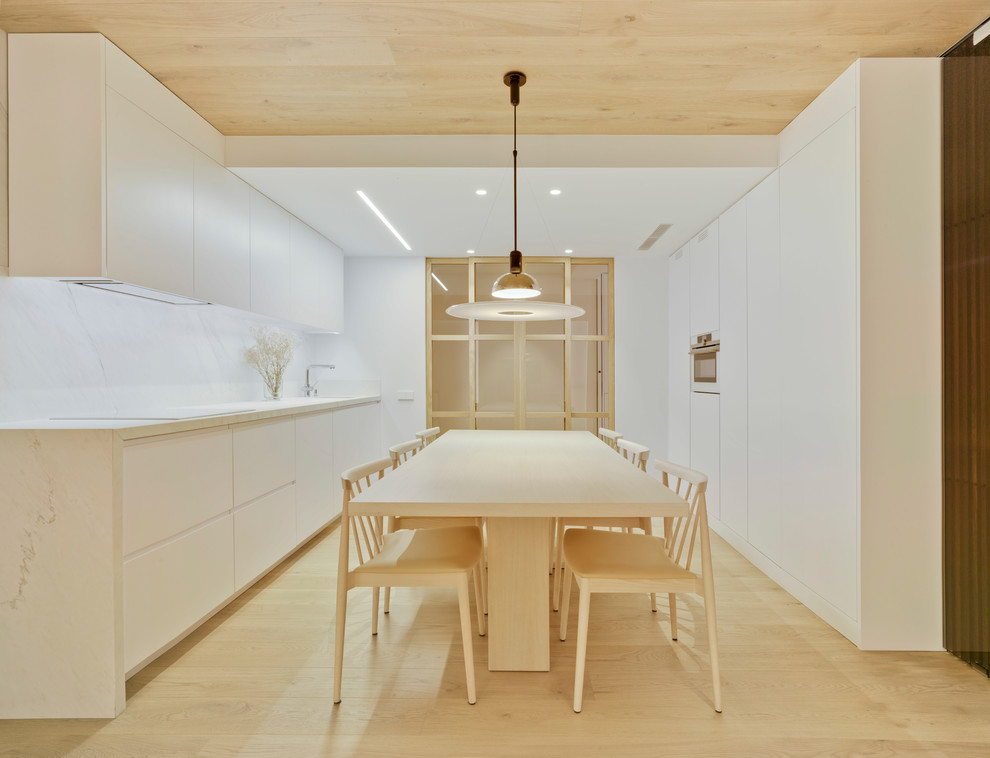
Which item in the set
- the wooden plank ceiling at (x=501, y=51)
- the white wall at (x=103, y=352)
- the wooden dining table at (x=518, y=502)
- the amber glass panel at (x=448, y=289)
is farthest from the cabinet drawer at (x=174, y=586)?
the amber glass panel at (x=448, y=289)

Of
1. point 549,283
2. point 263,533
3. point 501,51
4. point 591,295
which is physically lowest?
point 263,533

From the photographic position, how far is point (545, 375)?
17.6ft

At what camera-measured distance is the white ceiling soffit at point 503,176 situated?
2941mm

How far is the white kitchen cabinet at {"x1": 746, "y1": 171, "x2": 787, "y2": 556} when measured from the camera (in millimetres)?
2939

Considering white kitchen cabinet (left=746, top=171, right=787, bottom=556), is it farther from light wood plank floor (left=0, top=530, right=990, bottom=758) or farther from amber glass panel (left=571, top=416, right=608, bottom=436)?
amber glass panel (left=571, top=416, right=608, bottom=436)

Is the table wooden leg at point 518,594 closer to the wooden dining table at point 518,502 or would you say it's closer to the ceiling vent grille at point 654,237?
the wooden dining table at point 518,502

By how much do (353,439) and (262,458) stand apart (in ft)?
5.05

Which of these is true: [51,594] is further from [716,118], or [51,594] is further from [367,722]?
[716,118]

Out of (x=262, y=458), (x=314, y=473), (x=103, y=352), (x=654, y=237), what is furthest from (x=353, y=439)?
(x=654, y=237)

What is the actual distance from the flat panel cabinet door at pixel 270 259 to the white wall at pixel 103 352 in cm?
26

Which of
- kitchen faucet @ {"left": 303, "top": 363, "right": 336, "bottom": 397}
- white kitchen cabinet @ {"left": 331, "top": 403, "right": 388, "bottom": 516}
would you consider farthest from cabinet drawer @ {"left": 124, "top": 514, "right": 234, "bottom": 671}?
kitchen faucet @ {"left": 303, "top": 363, "right": 336, "bottom": 397}

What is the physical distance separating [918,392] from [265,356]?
12.9 feet

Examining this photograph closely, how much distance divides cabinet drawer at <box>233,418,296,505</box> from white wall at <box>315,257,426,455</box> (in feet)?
6.54

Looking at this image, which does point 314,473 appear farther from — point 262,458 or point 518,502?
point 518,502
